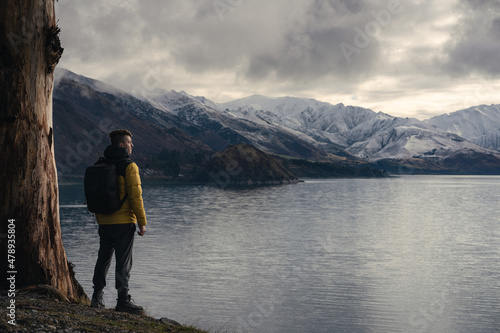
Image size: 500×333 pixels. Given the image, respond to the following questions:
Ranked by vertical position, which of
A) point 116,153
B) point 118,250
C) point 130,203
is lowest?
point 118,250

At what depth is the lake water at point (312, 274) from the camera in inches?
1152

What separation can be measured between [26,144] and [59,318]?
4.16m

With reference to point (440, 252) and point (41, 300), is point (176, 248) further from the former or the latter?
point (41, 300)

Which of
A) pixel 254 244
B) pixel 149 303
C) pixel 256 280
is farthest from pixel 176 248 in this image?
pixel 149 303

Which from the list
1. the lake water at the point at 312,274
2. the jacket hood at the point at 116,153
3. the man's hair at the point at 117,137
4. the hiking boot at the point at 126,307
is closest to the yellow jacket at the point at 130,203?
the jacket hood at the point at 116,153

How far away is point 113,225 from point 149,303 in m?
21.3

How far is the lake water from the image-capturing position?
29266 millimetres

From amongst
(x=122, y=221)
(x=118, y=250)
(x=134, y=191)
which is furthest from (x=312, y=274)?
(x=134, y=191)

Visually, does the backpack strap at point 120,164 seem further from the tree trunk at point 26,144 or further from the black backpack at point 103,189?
the tree trunk at point 26,144

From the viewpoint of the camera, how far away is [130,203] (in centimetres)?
1152

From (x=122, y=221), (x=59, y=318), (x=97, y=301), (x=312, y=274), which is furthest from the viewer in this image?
(x=312, y=274)

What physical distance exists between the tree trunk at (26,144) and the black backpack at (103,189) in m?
1.23

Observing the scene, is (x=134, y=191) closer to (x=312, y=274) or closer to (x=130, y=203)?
(x=130, y=203)

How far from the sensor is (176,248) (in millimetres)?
56312
